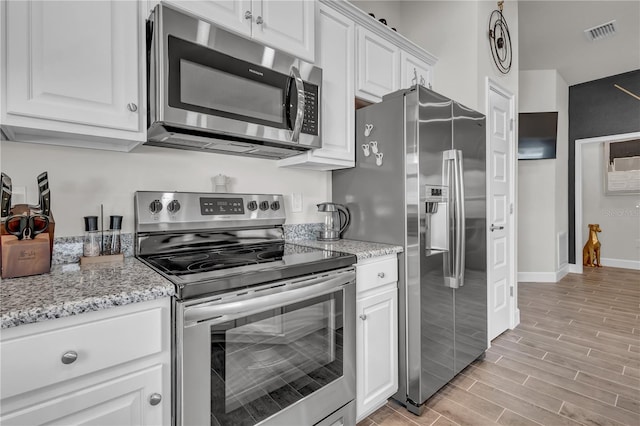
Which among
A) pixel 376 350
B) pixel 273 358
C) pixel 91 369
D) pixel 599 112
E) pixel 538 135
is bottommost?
pixel 376 350

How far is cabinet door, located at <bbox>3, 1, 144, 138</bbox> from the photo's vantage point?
3.40 feet

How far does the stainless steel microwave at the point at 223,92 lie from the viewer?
128 centimetres

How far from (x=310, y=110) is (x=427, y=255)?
3.39 feet

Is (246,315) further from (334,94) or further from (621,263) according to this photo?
(621,263)

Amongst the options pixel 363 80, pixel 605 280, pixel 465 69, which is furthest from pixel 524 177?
pixel 363 80

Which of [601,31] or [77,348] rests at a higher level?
[601,31]

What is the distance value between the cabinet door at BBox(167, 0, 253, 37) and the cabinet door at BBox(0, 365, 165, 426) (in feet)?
4.54

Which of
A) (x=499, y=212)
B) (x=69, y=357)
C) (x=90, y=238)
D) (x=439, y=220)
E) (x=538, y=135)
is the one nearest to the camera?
(x=69, y=357)

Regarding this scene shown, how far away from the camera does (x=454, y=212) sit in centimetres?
195

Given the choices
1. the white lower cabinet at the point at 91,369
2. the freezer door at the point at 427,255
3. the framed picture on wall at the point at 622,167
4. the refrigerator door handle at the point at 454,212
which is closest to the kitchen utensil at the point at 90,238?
the white lower cabinet at the point at 91,369

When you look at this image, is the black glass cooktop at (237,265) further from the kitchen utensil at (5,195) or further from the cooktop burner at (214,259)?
the kitchen utensil at (5,195)

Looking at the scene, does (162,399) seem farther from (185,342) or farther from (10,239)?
(10,239)

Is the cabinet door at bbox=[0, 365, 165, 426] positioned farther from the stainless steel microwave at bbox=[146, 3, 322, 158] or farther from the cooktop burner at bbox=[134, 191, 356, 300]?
the stainless steel microwave at bbox=[146, 3, 322, 158]

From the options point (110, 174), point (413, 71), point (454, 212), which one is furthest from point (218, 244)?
point (413, 71)
